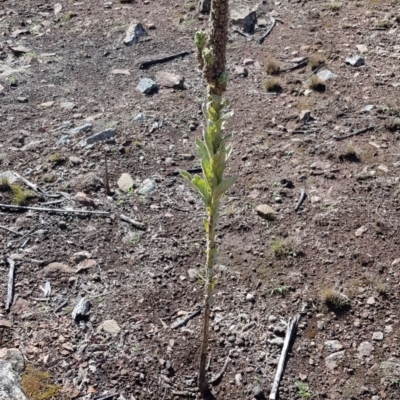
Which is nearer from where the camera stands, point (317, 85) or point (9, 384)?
point (9, 384)

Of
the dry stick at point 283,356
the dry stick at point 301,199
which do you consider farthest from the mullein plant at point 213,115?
the dry stick at point 301,199

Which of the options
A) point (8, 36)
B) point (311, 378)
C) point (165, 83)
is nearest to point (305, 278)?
point (311, 378)

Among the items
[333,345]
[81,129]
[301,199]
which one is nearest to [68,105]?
[81,129]

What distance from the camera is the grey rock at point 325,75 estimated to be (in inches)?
348

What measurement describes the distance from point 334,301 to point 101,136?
3694 mm

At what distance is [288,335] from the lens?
213 inches

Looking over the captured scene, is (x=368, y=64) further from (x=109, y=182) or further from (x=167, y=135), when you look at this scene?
(x=109, y=182)

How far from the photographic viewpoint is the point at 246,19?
10.4 metres

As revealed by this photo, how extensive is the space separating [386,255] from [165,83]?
14.3 feet

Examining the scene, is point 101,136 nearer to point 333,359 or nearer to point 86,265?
point 86,265

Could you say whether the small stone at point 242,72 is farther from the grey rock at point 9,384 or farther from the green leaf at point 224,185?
the grey rock at point 9,384

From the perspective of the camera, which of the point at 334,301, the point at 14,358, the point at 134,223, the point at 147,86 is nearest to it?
the point at 14,358

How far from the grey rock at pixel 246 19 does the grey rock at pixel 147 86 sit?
2141 millimetres

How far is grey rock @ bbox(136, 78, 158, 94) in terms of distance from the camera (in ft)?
29.5
